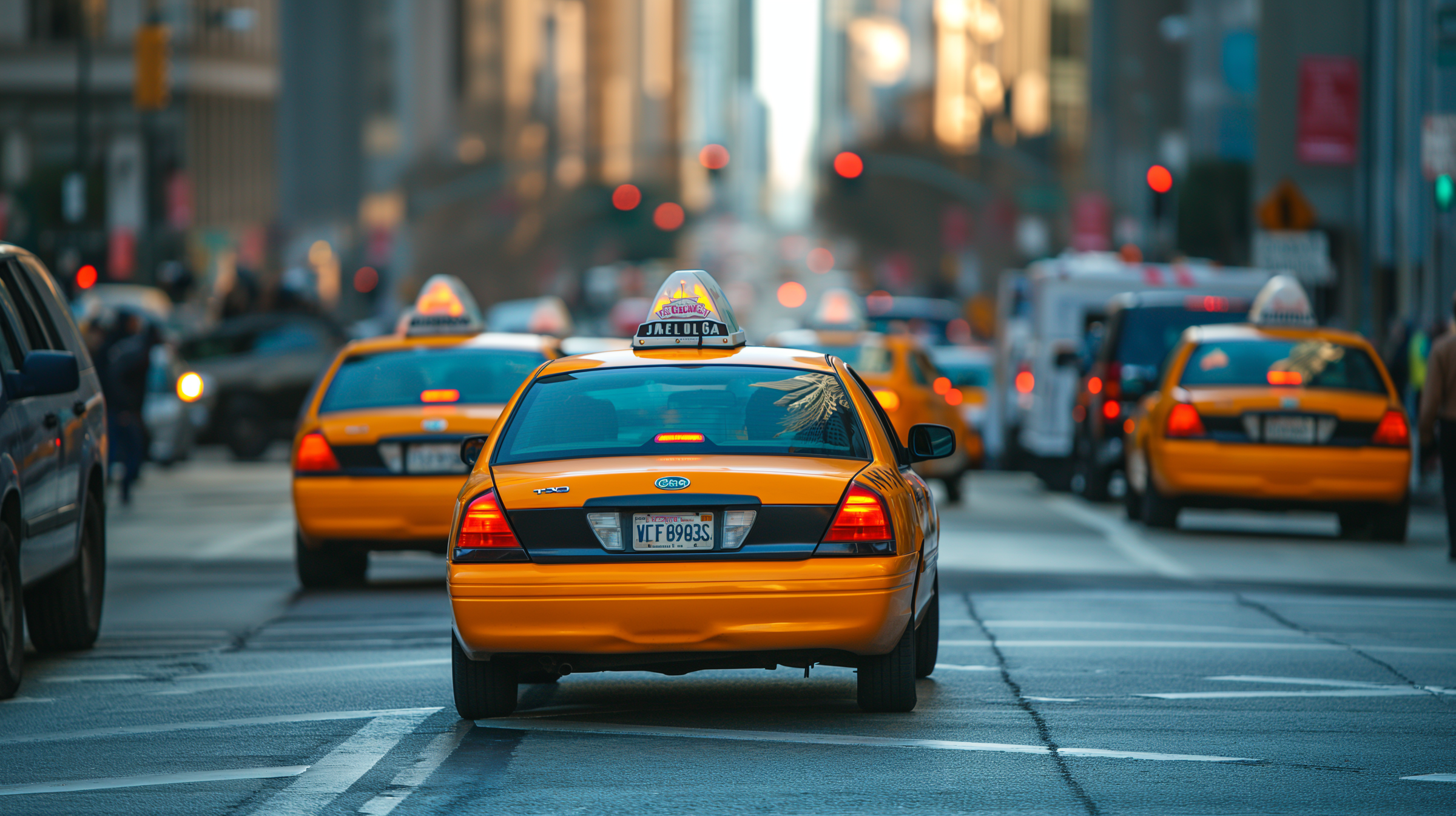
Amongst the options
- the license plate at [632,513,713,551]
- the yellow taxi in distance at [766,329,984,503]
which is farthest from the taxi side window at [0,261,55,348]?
the yellow taxi in distance at [766,329,984,503]

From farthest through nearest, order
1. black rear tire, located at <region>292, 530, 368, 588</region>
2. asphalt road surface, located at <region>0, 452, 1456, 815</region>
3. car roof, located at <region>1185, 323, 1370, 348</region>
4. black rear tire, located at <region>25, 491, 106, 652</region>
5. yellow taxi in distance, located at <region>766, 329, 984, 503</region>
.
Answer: yellow taxi in distance, located at <region>766, 329, 984, 503</region>
car roof, located at <region>1185, 323, 1370, 348</region>
black rear tire, located at <region>292, 530, 368, 588</region>
black rear tire, located at <region>25, 491, 106, 652</region>
asphalt road surface, located at <region>0, 452, 1456, 815</region>

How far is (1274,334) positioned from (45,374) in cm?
1079

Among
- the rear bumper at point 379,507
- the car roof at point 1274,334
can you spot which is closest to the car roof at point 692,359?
the rear bumper at point 379,507

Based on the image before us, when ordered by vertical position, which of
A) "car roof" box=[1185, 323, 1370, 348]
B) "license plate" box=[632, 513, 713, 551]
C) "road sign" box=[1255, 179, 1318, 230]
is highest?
"road sign" box=[1255, 179, 1318, 230]

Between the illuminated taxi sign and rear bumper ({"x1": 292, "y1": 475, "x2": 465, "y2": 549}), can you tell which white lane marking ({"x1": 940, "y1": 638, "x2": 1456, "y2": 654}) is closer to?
rear bumper ({"x1": 292, "y1": 475, "x2": 465, "y2": 549})

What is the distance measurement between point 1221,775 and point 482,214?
8637 centimetres

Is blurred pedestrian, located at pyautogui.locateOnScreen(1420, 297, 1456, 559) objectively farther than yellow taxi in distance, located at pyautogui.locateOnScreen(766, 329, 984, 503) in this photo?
No

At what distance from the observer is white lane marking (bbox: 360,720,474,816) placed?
6531 millimetres

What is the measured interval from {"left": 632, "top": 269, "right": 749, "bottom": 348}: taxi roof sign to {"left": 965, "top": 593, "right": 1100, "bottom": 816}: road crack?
175 cm

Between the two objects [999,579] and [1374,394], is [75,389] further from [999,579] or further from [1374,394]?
[1374,394]

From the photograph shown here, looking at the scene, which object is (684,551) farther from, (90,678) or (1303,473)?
(1303,473)

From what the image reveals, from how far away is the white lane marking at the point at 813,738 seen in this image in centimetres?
736

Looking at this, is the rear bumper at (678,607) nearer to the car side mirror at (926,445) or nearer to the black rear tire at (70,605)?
the car side mirror at (926,445)

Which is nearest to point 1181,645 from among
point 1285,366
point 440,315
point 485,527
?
point 485,527
